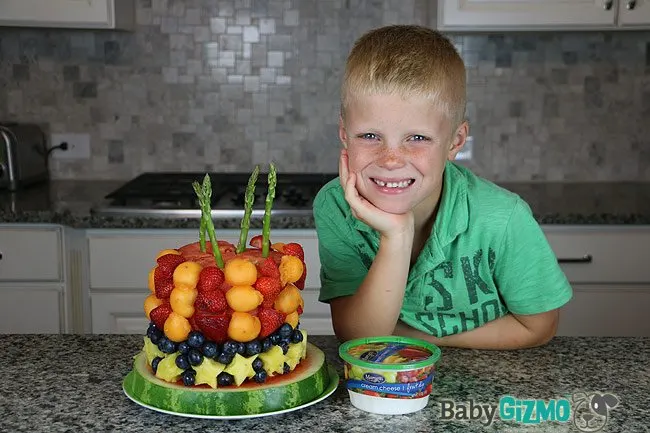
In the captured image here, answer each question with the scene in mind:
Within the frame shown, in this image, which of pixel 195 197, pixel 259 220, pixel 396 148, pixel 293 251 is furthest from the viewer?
pixel 195 197

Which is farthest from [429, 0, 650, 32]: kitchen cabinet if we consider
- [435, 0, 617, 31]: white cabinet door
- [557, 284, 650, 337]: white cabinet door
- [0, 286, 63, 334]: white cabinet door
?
[0, 286, 63, 334]: white cabinet door

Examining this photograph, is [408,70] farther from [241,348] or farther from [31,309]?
[31,309]

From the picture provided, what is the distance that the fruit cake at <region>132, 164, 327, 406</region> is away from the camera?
964mm

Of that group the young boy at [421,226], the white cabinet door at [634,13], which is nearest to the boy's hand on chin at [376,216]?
the young boy at [421,226]

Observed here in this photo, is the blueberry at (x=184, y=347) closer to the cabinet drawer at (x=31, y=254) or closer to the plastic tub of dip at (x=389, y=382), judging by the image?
the plastic tub of dip at (x=389, y=382)

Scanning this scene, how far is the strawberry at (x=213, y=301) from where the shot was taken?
0.96m

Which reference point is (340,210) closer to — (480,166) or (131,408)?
(131,408)

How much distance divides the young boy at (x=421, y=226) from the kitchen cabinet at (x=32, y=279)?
4.15 ft

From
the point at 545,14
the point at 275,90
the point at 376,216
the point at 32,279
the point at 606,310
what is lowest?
the point at 606,310

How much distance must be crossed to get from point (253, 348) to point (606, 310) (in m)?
1.81

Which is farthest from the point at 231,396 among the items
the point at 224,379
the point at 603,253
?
the point at 603,253

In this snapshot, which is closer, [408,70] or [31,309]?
[408,70]

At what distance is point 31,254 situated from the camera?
2480mm

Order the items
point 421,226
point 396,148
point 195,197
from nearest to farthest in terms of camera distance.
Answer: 1. point 396,148
2. point 421,226
3. point 195,197
